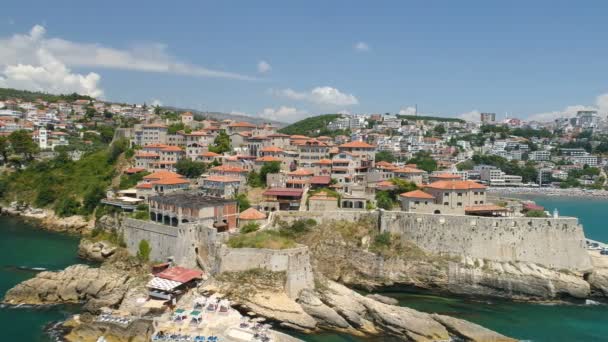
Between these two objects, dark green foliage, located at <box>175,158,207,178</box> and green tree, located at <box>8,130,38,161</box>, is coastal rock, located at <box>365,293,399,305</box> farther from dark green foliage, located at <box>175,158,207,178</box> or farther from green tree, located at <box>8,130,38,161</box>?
green tree, located at <box>8,130,38,161</box>

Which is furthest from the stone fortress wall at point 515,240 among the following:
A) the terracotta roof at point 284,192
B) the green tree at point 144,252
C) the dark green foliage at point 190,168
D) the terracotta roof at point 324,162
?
the dark green foliage at point 190,168

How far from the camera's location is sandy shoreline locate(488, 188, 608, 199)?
255ft

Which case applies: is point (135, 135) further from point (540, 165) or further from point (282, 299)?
point (540, 165)

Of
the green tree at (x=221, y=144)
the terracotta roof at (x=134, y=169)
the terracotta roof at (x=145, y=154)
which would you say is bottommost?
the terracotta roof at (x=134, y=169)

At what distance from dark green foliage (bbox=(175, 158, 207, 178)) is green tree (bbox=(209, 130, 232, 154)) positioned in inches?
199

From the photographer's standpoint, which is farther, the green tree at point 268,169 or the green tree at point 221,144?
the green tree at point 221,144

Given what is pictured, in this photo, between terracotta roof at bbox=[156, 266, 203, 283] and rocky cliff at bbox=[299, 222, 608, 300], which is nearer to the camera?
terracotta roof at bbox=[156, 266, 203, 283]

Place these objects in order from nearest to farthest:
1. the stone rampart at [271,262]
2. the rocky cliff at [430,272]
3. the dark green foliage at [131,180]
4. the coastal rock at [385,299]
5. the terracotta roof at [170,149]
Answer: the stone rampart at [271,262] < the coastal rock at [385,299] < the rocky cliff at [430,272] < the dark green foliage at [131,180] < the terracotta roof at [170,149]

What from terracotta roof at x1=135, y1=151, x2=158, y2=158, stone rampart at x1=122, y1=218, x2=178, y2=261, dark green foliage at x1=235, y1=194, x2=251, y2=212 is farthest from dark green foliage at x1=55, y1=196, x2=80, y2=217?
dark green foliage at x1=235, y1=194, x2=251, y2=212

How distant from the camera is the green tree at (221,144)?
157 feet

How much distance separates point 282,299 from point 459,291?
1099 centimetres

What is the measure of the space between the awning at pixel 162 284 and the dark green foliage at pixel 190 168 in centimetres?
1843

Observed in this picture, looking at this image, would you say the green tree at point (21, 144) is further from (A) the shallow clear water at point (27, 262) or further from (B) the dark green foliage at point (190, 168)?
(B) the dark green foliage at point (190, 168)

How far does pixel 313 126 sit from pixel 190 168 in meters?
70.5
